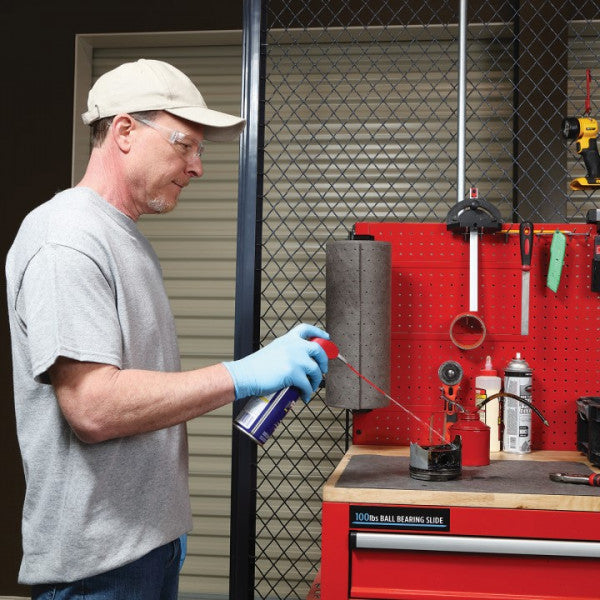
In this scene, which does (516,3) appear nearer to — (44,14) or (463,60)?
(463,60)

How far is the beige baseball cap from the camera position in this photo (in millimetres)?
1425

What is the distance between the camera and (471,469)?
70.1 inches

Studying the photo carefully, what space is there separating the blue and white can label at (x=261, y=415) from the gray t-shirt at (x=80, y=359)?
17 centimetres

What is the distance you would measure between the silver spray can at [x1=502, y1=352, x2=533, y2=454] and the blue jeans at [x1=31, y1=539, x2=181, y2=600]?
3.27ft

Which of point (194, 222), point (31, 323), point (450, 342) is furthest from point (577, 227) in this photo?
point (194, 222)

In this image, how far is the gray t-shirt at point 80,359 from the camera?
119 cm

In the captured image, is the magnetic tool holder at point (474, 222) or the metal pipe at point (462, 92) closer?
the magnetic tool holder at point (474, 222)

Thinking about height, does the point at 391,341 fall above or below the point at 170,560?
above

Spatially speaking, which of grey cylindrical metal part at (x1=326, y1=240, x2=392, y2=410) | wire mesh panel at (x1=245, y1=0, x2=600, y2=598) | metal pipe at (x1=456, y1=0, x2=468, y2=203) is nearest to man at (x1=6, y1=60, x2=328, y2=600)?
grey cylindrical metal part at (x1=326, y1=240, x2=392, y2=410)

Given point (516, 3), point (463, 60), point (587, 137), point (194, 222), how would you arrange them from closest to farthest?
point (587, 137), point (463, 60), point (516, 3), point (194, 222)

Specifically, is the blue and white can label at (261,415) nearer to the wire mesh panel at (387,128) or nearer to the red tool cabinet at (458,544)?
the red tool cabinet at (458,544)

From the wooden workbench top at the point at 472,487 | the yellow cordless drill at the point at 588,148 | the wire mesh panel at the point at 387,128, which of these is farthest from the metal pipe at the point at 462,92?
the wire mesh panel at the point at 387,128

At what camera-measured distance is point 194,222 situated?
3.77 metres

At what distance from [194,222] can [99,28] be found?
3.63ft
